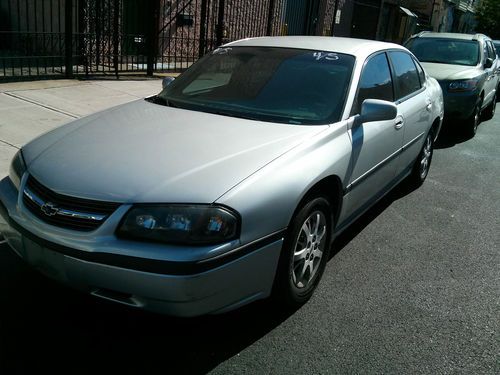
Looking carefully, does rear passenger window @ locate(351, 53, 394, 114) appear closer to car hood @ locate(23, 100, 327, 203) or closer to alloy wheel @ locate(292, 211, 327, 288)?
car hood @ locate(23, 100, 327, 203)

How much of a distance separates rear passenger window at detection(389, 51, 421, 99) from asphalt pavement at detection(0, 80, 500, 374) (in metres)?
1.33

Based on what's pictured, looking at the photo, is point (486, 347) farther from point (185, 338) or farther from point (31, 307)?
point (31, 307)

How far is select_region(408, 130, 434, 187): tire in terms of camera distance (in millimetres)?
5613

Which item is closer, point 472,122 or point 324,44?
point 324,44

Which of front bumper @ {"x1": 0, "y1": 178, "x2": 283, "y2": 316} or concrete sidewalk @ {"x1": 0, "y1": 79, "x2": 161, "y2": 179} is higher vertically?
front bumper @ {"x1": 0, "y1": 178, "x2": 283, "y2": 316}

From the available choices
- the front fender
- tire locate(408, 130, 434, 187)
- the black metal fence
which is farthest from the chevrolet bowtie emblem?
the black metal fence

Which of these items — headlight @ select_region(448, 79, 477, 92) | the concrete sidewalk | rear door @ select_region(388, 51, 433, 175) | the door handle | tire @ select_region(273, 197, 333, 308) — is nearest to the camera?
tire @ select_region(273, 197, 333, 308)

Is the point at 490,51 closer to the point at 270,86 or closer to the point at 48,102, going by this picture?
the point at 270,86

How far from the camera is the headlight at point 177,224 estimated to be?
2416 millimetres

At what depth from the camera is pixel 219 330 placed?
2916 mm

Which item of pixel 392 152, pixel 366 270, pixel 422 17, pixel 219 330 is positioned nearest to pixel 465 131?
pixel 392 152

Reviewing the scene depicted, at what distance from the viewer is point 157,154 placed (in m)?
2.86

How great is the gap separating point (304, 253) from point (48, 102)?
5722mm

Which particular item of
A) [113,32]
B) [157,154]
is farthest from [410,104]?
[113,32]
